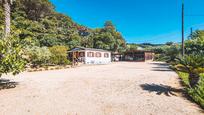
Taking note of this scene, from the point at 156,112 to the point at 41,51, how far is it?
832 inches

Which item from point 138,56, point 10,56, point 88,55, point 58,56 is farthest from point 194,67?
point 138,56

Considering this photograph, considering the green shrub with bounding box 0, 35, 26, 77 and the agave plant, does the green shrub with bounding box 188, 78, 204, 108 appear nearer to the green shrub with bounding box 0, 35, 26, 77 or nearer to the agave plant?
the agave plant

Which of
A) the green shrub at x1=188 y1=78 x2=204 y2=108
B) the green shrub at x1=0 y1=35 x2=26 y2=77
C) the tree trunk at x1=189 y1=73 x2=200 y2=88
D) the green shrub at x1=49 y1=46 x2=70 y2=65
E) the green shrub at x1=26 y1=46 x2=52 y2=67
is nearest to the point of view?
the green shrub at x1=188 y1=78 x2=204 y2=108

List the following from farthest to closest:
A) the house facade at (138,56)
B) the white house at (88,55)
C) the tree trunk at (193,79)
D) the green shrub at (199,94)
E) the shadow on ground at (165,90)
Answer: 1. the house facade at (138,56)
2. the white house at (88,55)
3. the tree trunk at (193,79)
4. the shadow on ground at (165,90)
5. the green shrub at (199,94)

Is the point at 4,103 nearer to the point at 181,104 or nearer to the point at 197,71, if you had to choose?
the point at 181,104

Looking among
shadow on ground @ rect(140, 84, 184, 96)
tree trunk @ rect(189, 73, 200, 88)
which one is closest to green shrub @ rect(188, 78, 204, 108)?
tree trunk @ rect(189, 73, 200, 88)

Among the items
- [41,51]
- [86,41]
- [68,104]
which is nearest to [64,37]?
[86,41]

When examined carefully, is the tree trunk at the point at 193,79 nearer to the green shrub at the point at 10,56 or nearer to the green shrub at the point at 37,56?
the green shrub at the point at 10,56

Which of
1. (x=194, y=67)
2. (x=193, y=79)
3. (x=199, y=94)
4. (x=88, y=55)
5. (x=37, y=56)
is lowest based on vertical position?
(x=199, y=94)

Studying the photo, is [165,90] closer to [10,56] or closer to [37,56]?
[10,56]

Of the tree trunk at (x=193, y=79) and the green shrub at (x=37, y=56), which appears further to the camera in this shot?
the green shrub at (x=37, y=56)

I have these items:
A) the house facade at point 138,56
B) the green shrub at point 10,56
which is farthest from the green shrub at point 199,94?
the house facade at point 138,56

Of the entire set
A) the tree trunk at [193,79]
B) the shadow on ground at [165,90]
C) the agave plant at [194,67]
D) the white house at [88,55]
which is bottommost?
the shadow on ground at [165,90]

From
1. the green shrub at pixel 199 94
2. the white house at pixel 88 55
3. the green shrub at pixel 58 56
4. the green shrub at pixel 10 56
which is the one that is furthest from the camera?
the white house at pixel 88 55
